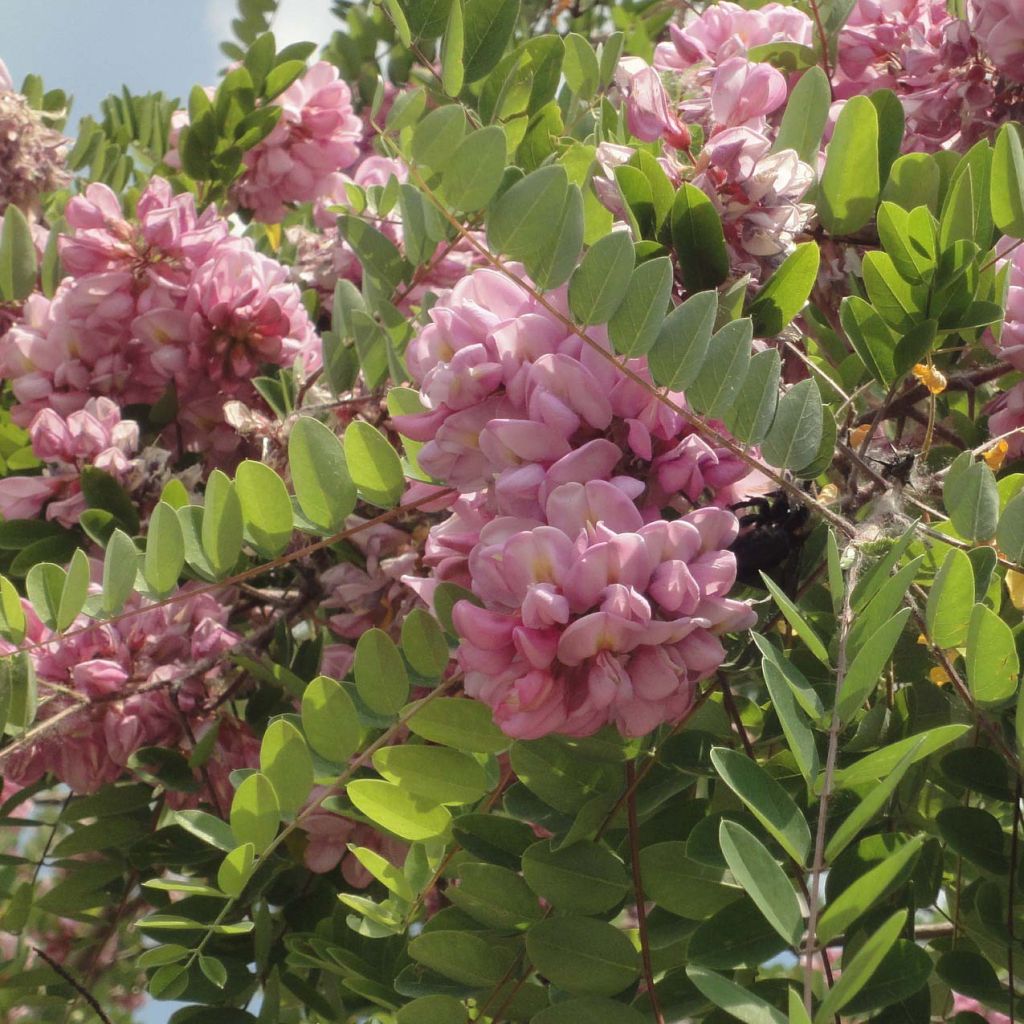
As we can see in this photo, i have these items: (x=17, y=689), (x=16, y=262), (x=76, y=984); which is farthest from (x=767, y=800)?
(x=16, y=262)

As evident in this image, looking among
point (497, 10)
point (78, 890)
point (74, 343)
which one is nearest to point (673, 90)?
point (497, 10)

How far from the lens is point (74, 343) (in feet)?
4.72

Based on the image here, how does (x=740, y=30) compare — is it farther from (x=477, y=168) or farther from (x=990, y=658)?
(x=990, y=658)

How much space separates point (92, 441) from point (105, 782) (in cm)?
34

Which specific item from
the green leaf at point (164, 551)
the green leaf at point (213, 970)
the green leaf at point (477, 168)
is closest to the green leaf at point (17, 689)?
the green leaf at point (164, 551)

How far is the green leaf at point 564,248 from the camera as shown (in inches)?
31.6

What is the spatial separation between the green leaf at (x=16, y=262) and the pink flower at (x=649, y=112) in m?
0.91

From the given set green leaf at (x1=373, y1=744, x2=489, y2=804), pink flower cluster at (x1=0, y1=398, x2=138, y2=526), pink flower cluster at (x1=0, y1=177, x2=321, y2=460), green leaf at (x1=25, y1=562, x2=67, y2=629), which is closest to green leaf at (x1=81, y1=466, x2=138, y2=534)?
pink flower cluster at (x1=0, y1=398, x2=138, y2=526)

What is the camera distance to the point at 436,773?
88 cm

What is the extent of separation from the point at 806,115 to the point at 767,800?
52cm

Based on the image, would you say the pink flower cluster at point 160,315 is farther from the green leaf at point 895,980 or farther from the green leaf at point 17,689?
the green leaf at point 895,980

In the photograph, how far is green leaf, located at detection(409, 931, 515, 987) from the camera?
844 mm

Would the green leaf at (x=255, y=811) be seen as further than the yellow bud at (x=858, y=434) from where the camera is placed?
No

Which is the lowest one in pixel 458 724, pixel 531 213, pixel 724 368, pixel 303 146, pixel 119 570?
pixel 458 724
